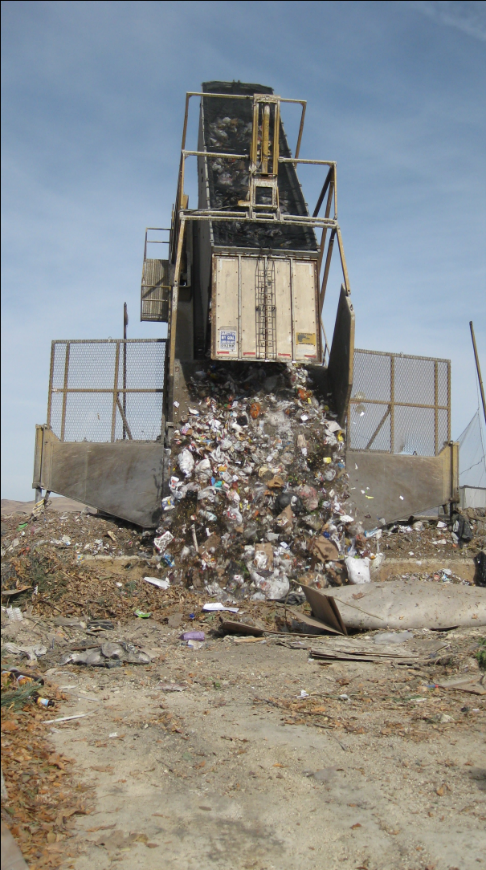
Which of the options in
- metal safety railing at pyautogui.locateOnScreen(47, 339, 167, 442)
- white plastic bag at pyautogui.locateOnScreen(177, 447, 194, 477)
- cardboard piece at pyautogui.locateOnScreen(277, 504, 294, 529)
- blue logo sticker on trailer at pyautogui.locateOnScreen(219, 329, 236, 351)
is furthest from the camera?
metal safety railing at pyautogui.locateOnScreen(47, 339, 167, 442)

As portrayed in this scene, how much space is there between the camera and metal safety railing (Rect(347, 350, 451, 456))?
8.52m

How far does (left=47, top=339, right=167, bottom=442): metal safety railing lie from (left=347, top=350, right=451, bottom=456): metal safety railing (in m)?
2.47

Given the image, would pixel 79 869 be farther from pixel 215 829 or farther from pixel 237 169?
pixel 237 169

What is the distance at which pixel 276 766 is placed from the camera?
3135 millimetres

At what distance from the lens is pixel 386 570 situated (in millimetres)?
7285

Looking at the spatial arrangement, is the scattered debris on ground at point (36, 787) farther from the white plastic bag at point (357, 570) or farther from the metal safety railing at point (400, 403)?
the metal safety railing at point (400, 403)

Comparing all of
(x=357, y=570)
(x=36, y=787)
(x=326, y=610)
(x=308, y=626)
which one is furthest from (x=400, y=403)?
(x=36, y=787)

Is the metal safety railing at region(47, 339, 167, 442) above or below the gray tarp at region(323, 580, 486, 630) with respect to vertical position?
above

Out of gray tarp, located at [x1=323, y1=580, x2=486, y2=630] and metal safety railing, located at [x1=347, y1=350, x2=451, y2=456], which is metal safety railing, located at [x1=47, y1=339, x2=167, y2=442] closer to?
metal safety railing, located at [x1=347, y1=350, x2=451, y2=456]

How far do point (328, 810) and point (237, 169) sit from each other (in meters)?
7.54

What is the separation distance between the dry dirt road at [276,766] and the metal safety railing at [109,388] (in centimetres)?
409

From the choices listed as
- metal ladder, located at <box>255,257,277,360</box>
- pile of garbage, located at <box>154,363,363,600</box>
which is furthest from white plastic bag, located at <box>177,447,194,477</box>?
metal ladder, located at <box>255,257,277,360</box>

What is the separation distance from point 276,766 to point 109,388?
235 inches

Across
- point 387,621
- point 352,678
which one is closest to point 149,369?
point 387,621
